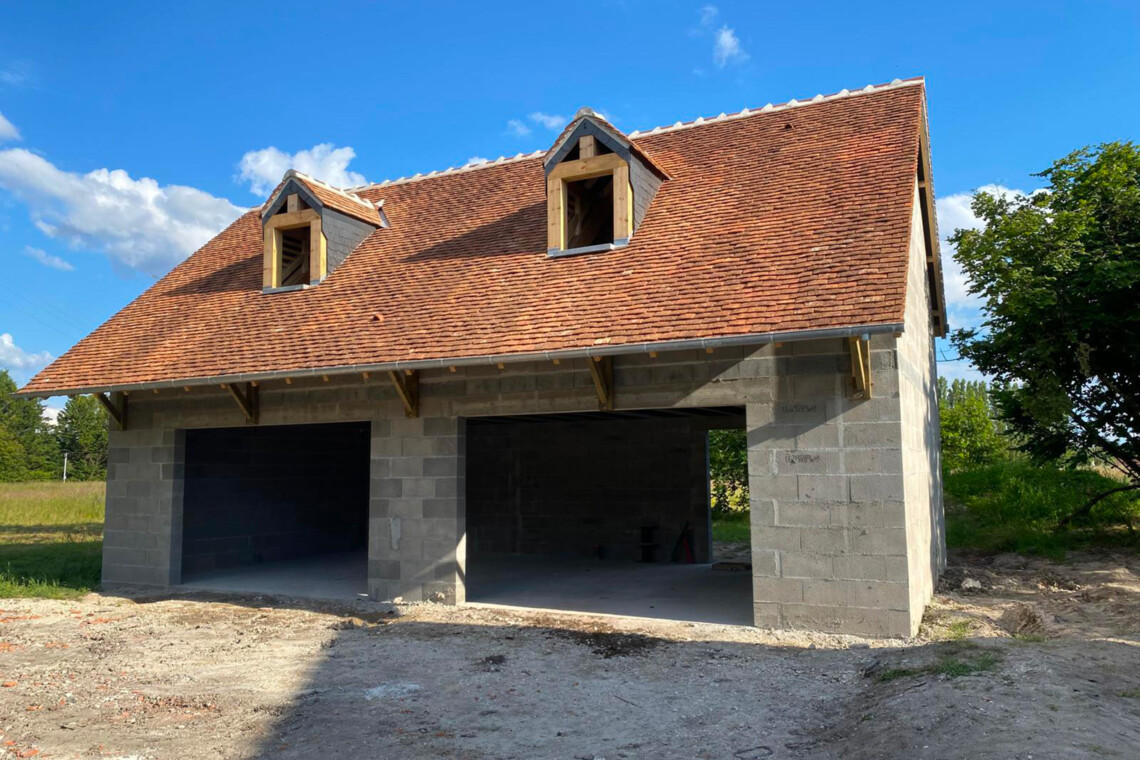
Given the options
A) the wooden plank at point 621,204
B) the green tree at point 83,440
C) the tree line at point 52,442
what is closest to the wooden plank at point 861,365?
the wooden plank at point 621,204

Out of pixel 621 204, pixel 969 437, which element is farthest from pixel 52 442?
pixel 621 204

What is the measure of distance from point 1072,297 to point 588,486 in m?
9.68

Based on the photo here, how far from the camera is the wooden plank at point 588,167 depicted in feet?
37.3

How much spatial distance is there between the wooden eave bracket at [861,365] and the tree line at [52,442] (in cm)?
6646

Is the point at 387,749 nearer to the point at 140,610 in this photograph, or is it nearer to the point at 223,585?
the point at 140,610

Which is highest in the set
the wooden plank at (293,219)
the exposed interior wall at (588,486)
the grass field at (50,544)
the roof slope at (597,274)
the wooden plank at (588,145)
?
the wooden plank at (588,145)

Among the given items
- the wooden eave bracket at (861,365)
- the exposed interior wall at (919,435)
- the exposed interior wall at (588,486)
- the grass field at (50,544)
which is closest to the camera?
the wooden eave bracket at (861,365)

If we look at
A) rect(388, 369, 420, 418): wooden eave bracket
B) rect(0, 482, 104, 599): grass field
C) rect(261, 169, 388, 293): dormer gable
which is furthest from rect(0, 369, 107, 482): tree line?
rect(388, 369, 420, 418): wooden eave bracket

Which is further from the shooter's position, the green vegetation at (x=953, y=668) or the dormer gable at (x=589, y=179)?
the dormer gable at (x=589, y=179)

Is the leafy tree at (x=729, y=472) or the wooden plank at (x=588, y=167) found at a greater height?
the wooden plank at (x=588, y=167)

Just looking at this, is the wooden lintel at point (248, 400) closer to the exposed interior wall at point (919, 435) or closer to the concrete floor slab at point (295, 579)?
the concrete floor slab at point (295, 579)

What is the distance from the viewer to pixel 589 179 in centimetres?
1212

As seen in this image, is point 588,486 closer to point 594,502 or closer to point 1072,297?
point 594,502

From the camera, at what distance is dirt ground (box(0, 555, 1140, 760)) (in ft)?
18.0
